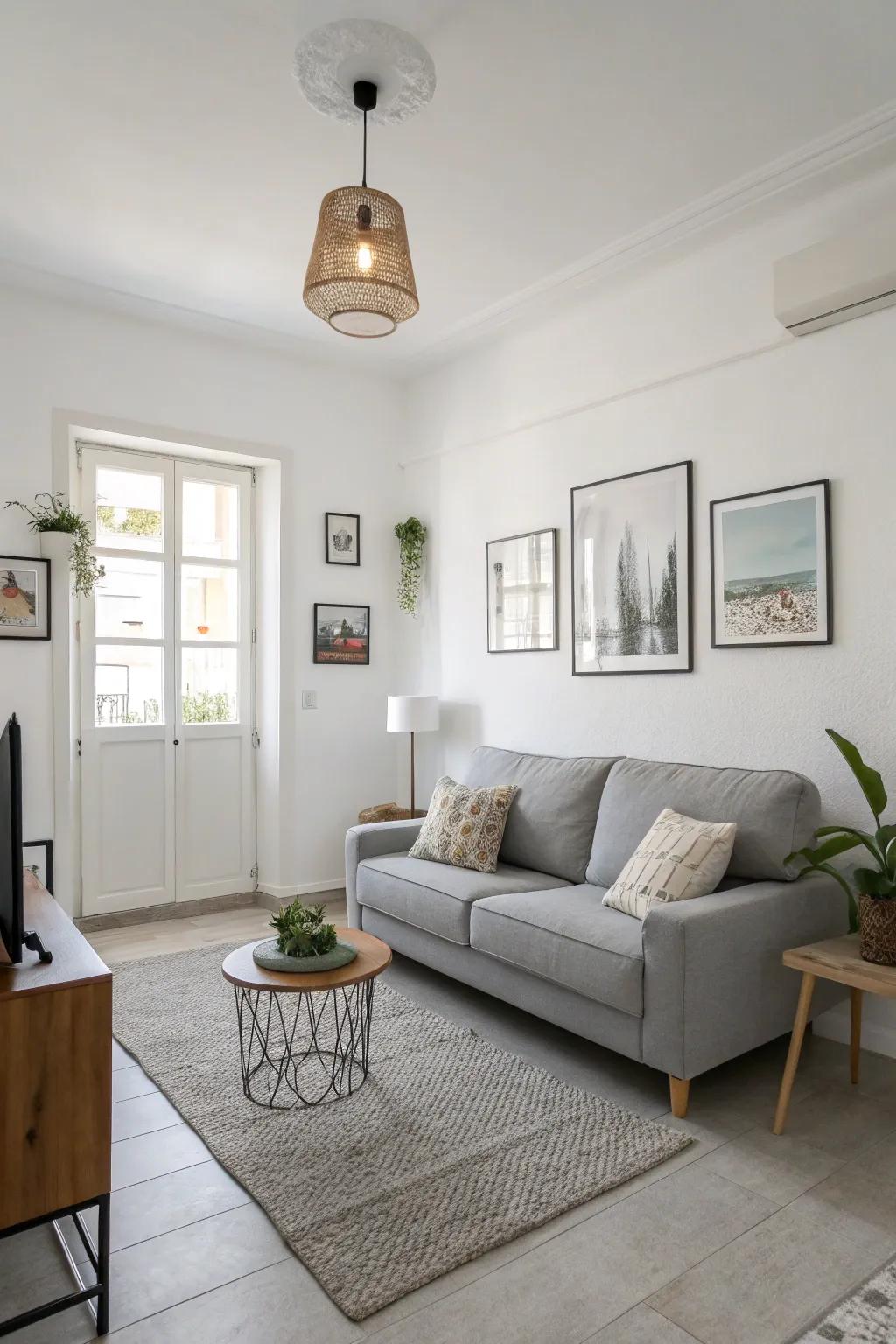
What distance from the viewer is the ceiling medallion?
7.64ft

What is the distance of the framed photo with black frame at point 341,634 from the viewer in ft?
15.9

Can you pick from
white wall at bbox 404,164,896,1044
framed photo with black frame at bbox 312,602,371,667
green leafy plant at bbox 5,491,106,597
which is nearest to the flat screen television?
green leafy plant at bbox 5,491,106,597

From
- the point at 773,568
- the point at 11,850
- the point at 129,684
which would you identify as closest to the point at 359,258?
the point at 11,850

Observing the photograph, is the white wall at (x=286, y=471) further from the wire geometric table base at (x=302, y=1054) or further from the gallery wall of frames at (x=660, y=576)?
the wire geometric table base at (x=302, y=1054)

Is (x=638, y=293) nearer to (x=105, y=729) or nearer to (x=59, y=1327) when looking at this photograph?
(x=105, y=729)

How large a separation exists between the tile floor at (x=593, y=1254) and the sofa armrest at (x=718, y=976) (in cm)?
20

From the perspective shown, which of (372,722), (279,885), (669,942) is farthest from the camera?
(372,722)

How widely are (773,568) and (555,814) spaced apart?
4.25 feet

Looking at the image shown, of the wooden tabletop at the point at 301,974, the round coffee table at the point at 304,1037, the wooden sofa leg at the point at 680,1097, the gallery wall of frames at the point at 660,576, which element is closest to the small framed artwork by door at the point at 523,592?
the gallery wall of frames at the point at 660,576

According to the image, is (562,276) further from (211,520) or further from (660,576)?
(211,520)

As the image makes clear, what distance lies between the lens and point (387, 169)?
9.83 ft

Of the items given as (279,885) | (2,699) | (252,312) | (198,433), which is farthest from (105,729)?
(252,312)

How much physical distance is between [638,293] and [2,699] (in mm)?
3289

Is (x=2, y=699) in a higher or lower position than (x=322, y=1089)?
higher
